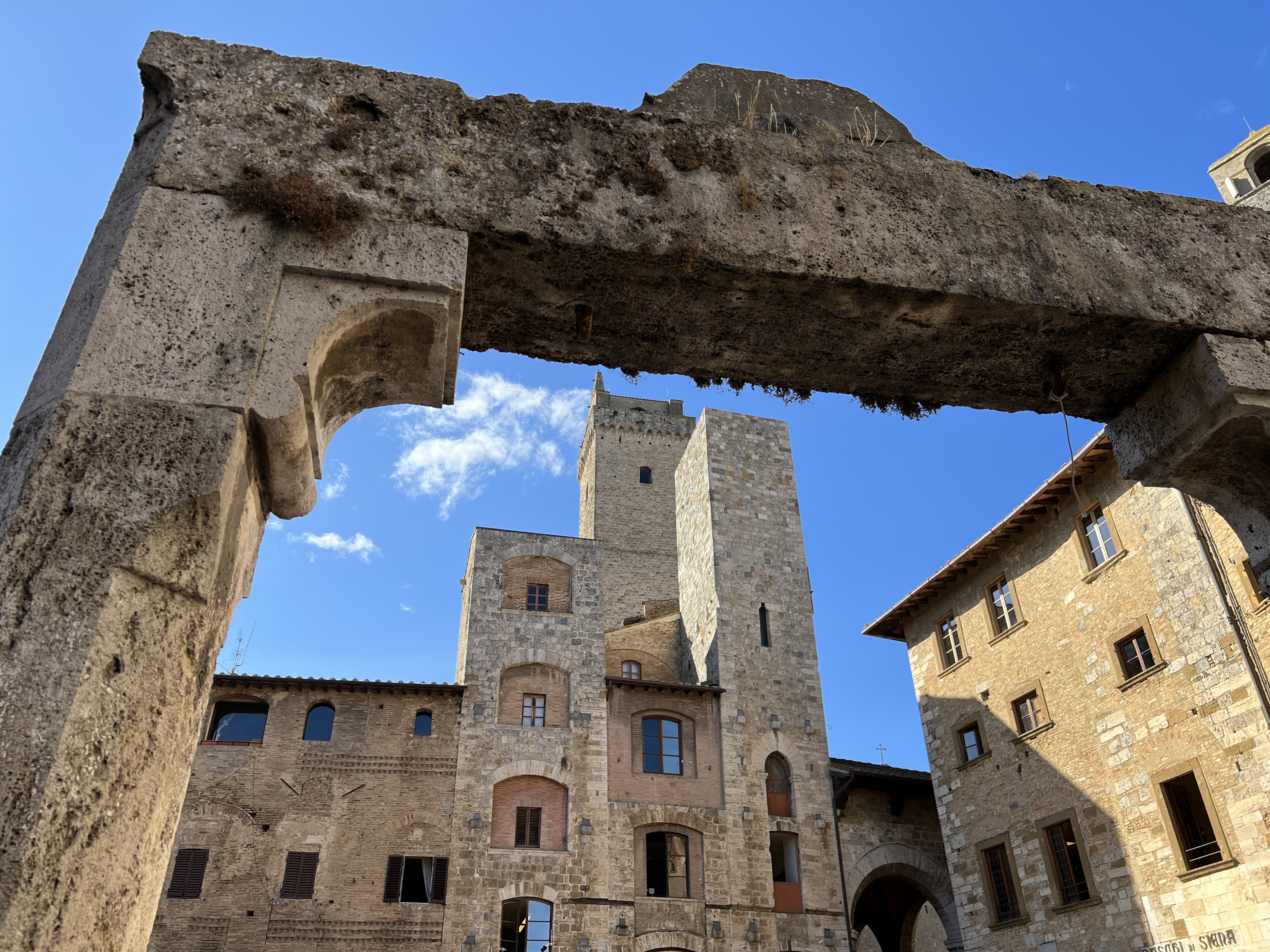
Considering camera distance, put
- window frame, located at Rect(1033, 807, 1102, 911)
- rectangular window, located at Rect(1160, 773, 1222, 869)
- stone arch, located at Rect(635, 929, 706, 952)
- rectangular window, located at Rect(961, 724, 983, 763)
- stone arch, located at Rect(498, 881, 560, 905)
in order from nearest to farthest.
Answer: rectangular window, located at Rect(1160, 773, 1222, 869), window frame, located at Rect(1033, 807, 1102, 911), rectangular window, located at Rect(961, 724, 983, 763), stone arch, located at Rect(498, 881, 560, 905), stone arch, located at Rect(635, 929, 706, 952)

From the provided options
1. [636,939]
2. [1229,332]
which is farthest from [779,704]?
[1229,332]

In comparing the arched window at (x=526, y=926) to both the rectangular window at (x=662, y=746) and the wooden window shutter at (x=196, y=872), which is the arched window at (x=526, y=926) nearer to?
the rectangular window at (x=662, y=746)

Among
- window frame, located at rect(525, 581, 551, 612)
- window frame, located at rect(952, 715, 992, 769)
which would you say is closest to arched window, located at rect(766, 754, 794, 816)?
window frame, located at rect(952, 715, 992, 769)

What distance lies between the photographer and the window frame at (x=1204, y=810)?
44.7 feet

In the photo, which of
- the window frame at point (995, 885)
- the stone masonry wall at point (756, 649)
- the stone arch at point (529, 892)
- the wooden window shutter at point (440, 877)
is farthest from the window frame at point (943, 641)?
the wooden window shutter at point (440, 877)

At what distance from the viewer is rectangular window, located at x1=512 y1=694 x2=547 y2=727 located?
24.1 metres

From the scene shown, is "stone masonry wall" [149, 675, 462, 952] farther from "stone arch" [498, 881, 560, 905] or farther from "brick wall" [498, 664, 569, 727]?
"stone arch" [498, 881, 560, 905]

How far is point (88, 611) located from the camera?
8.19ft

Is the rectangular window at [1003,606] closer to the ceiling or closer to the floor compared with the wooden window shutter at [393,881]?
closer to the ceiling

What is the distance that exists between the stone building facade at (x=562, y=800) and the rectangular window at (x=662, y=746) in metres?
0.05

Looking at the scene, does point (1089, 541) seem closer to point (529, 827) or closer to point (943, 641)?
point (943, 641)

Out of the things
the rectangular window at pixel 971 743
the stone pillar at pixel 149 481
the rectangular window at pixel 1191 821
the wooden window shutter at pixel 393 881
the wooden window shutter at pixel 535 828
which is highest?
the rectangular window at pixel 971 743

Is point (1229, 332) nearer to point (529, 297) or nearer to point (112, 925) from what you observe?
point (529, 297)

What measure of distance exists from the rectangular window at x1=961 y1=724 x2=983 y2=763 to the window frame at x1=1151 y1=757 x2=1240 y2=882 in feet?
15.7
